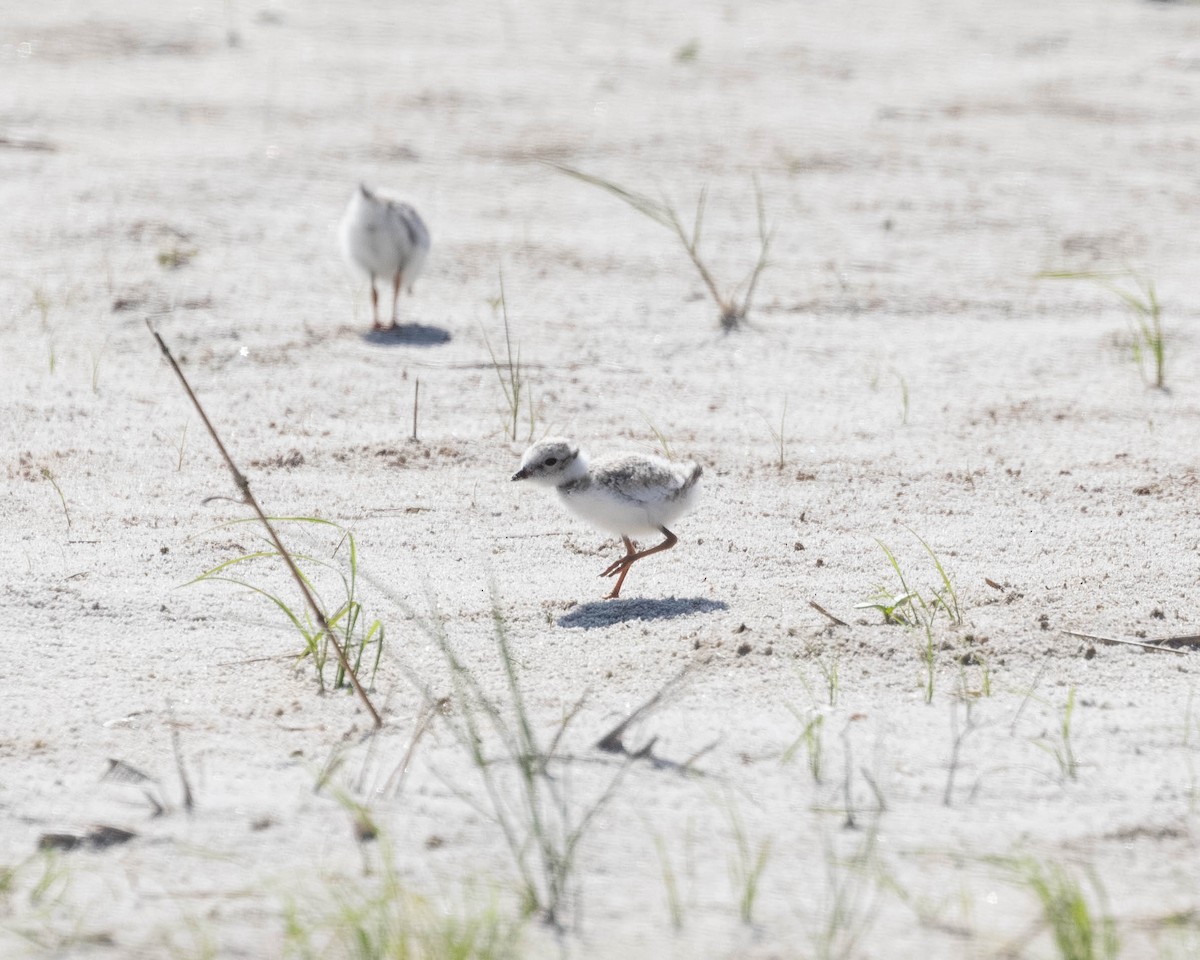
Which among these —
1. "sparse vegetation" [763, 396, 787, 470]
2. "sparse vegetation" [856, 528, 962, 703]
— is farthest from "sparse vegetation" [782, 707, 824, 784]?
"sparse vegetation" [763, 396, 787, 470]

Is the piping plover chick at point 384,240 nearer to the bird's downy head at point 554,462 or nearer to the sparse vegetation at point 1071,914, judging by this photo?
the bird's downy head at point 554,462

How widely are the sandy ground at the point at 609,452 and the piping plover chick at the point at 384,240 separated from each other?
0.21 meters

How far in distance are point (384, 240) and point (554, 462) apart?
8.27 ft

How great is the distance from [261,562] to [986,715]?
201 cm

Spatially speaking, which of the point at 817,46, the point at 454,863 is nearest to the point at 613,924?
the point at 454,863

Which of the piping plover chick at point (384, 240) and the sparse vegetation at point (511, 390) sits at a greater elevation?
the piping plover chick at point (384, 240)

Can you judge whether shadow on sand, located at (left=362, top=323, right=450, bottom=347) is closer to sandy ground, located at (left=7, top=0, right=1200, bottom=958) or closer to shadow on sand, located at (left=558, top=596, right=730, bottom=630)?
sandy ground, located at (left=7, top=0, right=1200, bottom=958)

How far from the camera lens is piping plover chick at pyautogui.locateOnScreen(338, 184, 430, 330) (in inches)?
251

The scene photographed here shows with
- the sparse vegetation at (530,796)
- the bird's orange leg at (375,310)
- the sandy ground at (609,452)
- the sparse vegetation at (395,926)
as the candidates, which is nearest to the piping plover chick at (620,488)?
the sandy ground at (609,452)

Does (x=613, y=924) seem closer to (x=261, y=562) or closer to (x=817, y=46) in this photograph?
(x=261, y=562)

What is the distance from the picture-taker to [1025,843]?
2740mm

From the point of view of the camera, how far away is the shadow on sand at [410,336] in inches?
243

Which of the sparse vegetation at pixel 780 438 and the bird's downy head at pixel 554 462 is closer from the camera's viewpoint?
the bird's downy head at pixel 554 462

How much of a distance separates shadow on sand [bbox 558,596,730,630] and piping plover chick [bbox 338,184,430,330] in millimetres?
2691
